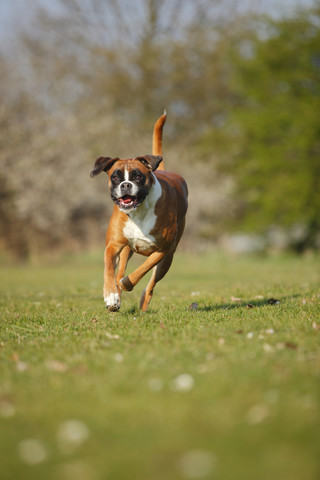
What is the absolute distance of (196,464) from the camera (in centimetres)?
220

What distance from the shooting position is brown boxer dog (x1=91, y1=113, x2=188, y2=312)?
5.81 m

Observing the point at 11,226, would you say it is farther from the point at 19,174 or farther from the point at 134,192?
the point at 134,192

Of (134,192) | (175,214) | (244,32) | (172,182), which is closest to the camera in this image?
(134,192)

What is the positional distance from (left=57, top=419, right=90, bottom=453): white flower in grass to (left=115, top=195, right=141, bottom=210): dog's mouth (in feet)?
10.9

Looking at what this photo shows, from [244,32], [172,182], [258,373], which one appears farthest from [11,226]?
[258,373]

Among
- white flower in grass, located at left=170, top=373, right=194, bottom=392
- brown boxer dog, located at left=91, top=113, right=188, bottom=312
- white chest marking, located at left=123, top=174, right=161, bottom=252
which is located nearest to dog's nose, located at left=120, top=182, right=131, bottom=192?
brown boxer dog, located at left=91, top=113, right=188, bottom=312

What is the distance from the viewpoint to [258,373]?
324 centimetres

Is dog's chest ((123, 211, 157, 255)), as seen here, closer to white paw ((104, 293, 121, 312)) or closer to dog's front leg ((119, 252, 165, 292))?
dog's front leg ((119, 252, 165, 292))

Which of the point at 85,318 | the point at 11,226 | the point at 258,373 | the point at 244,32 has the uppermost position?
the point at 244,32

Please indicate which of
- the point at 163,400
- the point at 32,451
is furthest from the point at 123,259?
the point at 32,451

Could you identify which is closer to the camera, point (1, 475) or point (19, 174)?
point (1, 475)

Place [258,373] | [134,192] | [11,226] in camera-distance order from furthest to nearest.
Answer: [11,226] < [134,192] < [258,373]

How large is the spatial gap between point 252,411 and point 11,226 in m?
21.2

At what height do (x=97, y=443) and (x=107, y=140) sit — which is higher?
(x=97, y=443)
